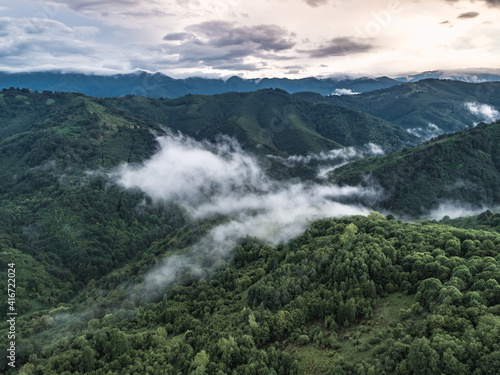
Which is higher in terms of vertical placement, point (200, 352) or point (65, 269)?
point (200, 352)

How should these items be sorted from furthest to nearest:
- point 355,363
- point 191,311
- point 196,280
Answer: point 196,280 < point 191,311 < point 355,363

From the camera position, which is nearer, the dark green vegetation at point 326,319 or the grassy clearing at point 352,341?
the dark green vegetation at point 326,319

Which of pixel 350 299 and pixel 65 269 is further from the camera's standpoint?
pixel 65 269

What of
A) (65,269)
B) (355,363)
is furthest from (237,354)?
(65,269)

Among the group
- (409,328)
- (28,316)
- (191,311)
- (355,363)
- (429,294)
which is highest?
(429,294)

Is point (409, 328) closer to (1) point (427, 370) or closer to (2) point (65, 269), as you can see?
(1) point (427, 370)

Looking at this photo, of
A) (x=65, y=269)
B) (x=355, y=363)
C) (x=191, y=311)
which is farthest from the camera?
(x=65, y=269)

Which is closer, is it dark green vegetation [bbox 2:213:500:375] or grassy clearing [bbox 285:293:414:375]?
dark green vegetation [bbox 2:213:500:375]
